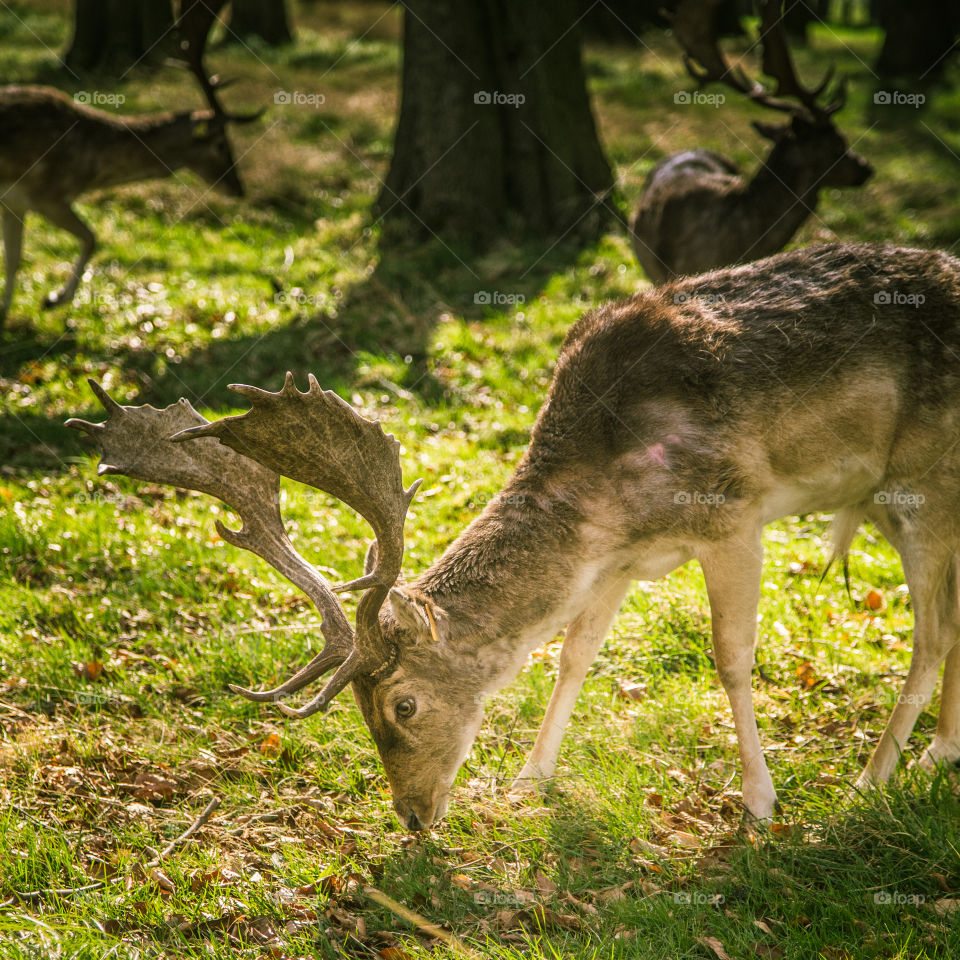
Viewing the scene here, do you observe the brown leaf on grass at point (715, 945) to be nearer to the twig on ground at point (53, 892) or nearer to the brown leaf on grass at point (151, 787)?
the twig on ground at point (53, 892)

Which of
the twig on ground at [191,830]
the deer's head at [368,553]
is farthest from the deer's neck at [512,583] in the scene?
the twig on ground at [191,830]

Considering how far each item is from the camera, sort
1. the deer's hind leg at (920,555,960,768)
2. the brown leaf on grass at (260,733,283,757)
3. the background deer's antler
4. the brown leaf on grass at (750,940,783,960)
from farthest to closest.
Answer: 1. the background deer's antler
2. the brown leaf on grass at (260,733,283,757)
3. the deer's hind leg at (920,555,960,768)
4. the brown leaf on grass at (750,940,783,960)

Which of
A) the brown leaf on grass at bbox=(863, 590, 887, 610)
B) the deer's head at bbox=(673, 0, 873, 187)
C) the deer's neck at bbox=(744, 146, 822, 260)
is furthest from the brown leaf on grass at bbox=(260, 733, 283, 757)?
the deer's head at bbox=(673, 0, 873, 187)

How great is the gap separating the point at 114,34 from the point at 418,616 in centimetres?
1633

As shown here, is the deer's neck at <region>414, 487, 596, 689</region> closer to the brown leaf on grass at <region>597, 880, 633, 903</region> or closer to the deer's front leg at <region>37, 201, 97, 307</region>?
the brown leaf on grass at <region>597, 880, 633, 903</region>

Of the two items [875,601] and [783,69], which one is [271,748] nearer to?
[875,601]

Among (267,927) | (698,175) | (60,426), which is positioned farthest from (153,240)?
(267,927)

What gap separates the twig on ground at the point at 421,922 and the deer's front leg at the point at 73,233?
7421 mm

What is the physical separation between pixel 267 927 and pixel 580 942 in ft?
3.89

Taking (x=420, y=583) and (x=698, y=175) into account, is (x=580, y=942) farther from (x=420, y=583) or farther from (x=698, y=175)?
(x=698, y=175)

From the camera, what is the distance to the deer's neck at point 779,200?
28.0 feet

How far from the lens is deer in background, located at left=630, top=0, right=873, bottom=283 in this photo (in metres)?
8.54

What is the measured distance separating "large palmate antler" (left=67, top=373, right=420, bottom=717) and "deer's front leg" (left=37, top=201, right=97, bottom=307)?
620 centimetres

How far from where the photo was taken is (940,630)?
451 cm
